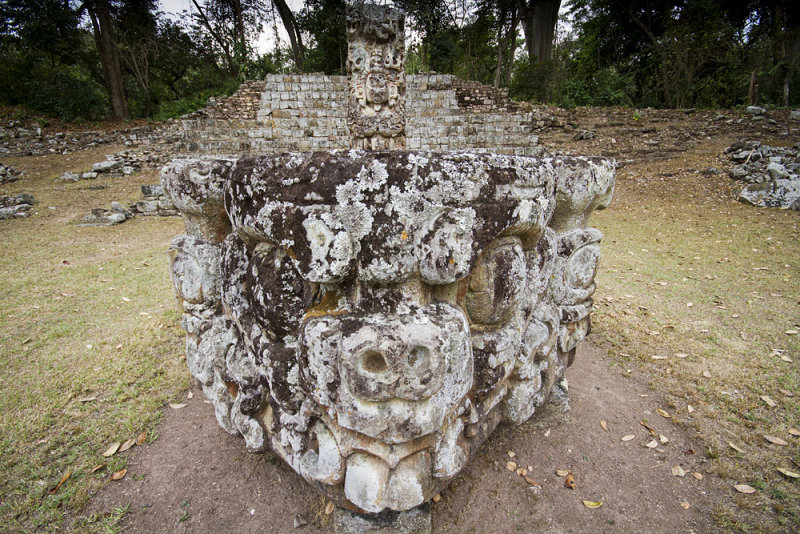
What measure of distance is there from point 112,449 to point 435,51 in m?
16.8

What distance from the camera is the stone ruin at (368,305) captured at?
1.25m

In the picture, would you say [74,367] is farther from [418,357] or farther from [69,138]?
[69,138]

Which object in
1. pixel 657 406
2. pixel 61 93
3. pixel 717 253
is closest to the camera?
pixel 657 406

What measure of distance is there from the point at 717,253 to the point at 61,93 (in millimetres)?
19266

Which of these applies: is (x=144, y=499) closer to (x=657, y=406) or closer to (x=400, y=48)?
(x=657, y=406)

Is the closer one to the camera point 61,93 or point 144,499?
point 144,499

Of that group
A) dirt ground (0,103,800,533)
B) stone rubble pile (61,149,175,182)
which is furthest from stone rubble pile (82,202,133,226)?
dirt ground (0,103,800,533)

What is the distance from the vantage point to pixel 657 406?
2.36 metres

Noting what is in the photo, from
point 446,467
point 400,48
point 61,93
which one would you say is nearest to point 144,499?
point 446,467

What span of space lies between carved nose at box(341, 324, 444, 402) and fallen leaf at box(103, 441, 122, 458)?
5.56 ft

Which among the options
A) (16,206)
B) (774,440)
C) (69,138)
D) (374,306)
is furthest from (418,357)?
(69,138)

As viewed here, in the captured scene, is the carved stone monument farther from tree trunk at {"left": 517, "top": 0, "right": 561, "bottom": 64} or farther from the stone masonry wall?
tree trunk at {"left": 517, "top": 0, "right": 561, "bottom": 64}

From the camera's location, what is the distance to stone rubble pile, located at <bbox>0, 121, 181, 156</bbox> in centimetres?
1167

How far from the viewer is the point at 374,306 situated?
4.40ft
